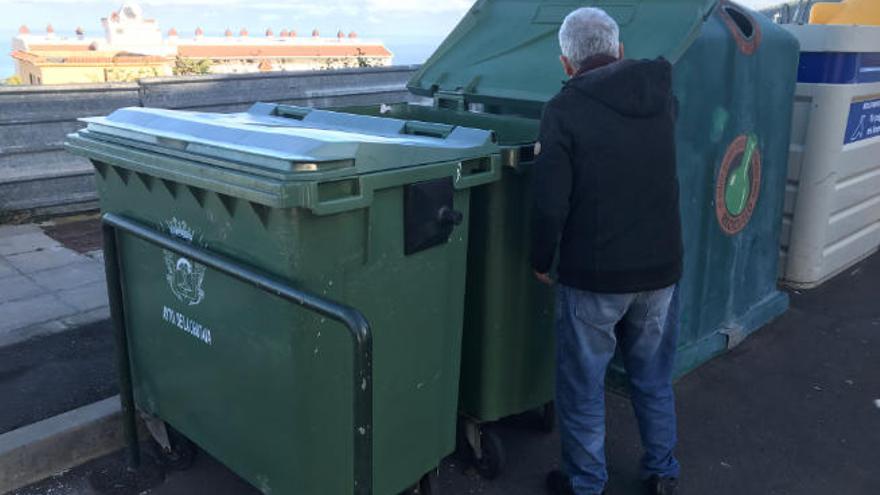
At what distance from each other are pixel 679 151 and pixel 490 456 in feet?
5.40

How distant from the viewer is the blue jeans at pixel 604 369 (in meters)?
2.61

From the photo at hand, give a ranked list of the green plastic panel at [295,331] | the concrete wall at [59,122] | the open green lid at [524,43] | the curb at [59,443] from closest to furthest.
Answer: the green plastic panel at [295,331]
the curb at [59,443]
the open green lid at [524,43]
the concrete wall at [59,122]

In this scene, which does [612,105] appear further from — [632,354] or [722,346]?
[722,346]

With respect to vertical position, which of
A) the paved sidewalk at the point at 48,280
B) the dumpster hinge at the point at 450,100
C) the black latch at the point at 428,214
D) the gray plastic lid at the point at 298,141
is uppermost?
the dumpster hinge at the point at 450,100

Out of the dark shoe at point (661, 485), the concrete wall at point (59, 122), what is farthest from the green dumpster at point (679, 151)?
the concrete wall at point (59, 122)

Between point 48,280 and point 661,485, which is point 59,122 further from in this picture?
point 661,485

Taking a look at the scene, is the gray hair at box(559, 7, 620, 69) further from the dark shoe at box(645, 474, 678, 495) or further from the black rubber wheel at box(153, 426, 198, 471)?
the black rubber wheel at box(153, 426, 198, 471)

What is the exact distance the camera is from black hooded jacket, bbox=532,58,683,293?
2.38 m

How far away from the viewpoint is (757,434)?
3.39 meters

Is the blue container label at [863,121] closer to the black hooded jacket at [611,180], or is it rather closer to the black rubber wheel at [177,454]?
the black hooded jacket at [611,180]

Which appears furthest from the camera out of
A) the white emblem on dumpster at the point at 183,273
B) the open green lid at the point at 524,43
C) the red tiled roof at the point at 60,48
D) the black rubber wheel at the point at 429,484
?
the red tiled roof at the point at 60,48

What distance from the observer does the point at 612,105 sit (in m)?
2.38

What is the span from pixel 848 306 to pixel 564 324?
325cm

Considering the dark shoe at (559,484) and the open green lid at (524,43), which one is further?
the open green lid at (524,43)
